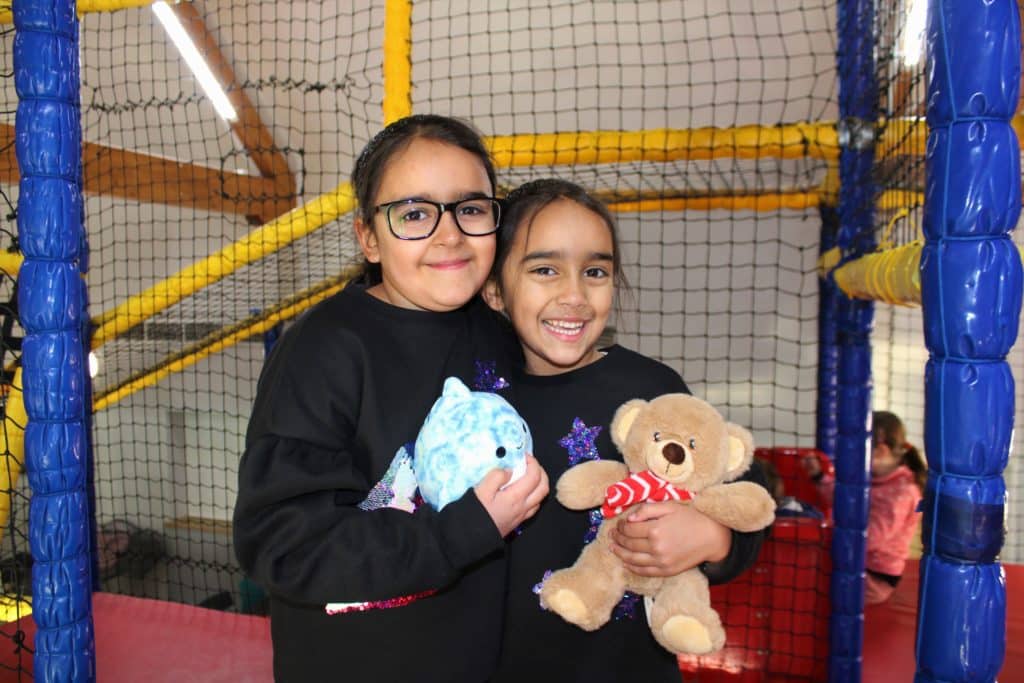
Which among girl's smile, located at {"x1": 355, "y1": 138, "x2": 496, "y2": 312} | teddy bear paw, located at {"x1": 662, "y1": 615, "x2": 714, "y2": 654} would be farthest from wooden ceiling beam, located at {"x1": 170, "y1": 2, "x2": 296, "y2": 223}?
teddy bear paw, located at {"x1": 662, "y1": 615, "x2": 714, "y2": 654}

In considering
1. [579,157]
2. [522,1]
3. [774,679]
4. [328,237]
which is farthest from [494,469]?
[522,1]

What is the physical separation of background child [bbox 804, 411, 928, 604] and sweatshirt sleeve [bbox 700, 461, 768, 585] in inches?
69.8

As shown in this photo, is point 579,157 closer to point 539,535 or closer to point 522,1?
point 539,535

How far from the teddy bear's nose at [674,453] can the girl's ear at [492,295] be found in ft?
1.17

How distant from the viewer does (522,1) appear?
3635 mm

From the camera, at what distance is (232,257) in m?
2.20

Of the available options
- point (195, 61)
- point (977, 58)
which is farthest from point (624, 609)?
point (195, 61)

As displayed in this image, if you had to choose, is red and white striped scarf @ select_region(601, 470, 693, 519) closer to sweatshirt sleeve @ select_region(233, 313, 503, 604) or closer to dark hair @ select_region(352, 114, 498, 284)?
sweatshirt sleeve @ select_region(233, 313, 503, 604)

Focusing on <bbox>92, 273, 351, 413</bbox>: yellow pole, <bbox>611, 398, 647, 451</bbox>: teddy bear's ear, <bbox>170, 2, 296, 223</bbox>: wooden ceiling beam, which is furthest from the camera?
<bbox>170, 2, 296, 223</bbox>: wooden ceiling beam

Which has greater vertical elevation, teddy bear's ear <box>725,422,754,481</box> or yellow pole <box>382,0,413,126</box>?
yellow pole <box>382,0,413,126</box>

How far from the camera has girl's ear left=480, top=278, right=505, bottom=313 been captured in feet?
3.71

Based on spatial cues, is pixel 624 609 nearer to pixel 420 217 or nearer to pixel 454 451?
pixel 454 451

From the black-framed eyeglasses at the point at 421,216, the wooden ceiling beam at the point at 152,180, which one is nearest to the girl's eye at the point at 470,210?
the black-framed eyeglasses at the point at 421,216

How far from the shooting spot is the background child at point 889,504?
2.58 meters
